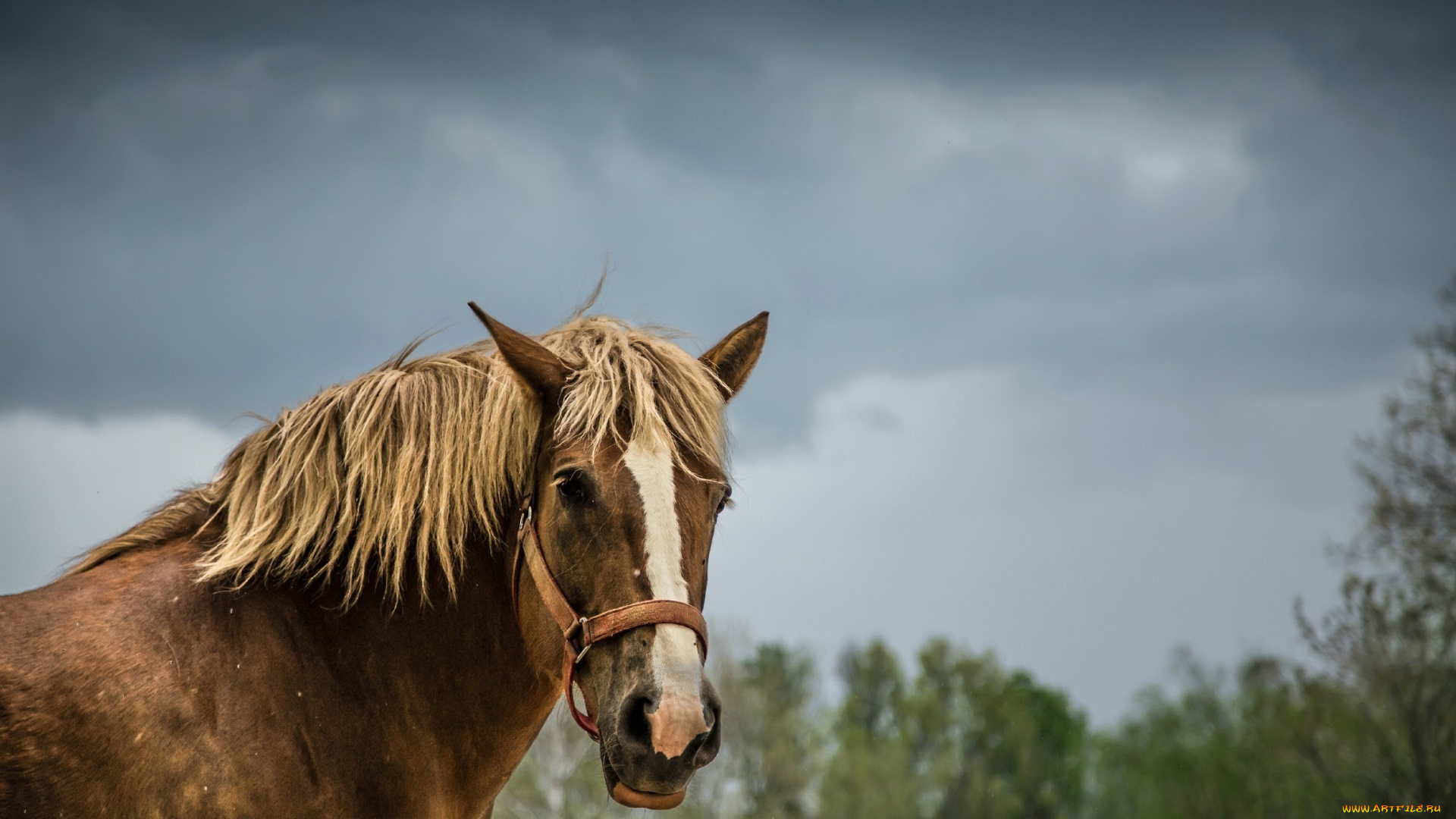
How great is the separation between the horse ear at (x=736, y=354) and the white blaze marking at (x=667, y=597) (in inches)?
29.0

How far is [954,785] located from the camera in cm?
4122

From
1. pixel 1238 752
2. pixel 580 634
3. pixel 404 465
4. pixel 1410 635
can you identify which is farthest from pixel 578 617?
pixel 1238 752

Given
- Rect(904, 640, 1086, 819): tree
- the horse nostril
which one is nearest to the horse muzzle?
the horse nostril

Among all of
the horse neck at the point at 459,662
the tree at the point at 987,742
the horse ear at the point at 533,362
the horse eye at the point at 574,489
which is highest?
the horse ear at the point at 533,362

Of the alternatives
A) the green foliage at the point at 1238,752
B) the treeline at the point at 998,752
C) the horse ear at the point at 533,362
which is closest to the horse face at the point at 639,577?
the horse ear at the point at 533,362

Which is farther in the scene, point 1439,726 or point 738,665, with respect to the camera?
point 738,665

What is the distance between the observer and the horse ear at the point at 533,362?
3.38 m

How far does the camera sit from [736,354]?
4.06 metres

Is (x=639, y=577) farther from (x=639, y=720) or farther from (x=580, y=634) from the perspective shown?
(x=639, y=720)

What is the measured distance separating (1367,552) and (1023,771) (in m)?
27.7

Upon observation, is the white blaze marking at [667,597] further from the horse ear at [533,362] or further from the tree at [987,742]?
the tree at [987,742]

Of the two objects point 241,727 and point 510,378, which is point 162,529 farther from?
point 510,378

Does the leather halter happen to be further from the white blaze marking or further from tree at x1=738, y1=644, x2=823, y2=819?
tree at x1=738, y1=644, x2=823, y2=819

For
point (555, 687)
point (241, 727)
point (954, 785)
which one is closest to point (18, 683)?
point (241, 727)
